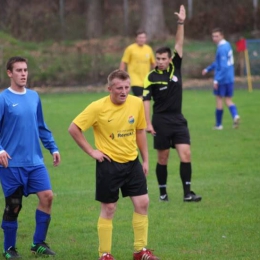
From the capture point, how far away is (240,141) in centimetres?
1706

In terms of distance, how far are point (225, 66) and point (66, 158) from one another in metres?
5.40

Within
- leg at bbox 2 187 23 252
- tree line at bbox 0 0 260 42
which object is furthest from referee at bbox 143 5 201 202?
tree line at bbox 0 0 260 42

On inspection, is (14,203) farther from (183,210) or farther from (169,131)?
(169,131)

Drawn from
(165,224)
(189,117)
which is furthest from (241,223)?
(189,117)

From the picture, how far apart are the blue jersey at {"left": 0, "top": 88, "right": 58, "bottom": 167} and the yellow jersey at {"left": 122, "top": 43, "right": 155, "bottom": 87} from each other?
12222mm

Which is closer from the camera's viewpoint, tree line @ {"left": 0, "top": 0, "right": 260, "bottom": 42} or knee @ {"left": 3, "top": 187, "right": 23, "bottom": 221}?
knee @ {"left": 3, "top": 187, "right": 23, "bottom": 221}

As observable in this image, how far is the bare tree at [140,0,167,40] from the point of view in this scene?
39.8m

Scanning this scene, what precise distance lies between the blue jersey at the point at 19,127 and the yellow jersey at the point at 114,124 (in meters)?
0.51

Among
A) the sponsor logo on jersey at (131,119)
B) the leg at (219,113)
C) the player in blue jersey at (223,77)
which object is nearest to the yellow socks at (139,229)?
the sponsor logo on jersey at (131,119)

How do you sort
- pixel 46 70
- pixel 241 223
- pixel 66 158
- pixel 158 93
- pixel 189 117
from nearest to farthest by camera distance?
pixel 241 223 < pixel 158 93 < pixel 66 158 < pixel 189 117 < pixel 46 70

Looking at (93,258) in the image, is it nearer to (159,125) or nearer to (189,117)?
(159,125)

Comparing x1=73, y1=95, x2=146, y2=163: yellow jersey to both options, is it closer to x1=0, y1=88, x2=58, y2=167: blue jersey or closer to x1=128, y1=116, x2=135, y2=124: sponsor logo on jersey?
x1=128, y1=116, x2=135, y2=124: sponsor logo on jersey

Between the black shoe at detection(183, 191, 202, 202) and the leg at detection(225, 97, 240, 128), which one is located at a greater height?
the leg at detection(225, 97, 240, 128)

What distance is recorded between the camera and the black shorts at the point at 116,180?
298 inches
